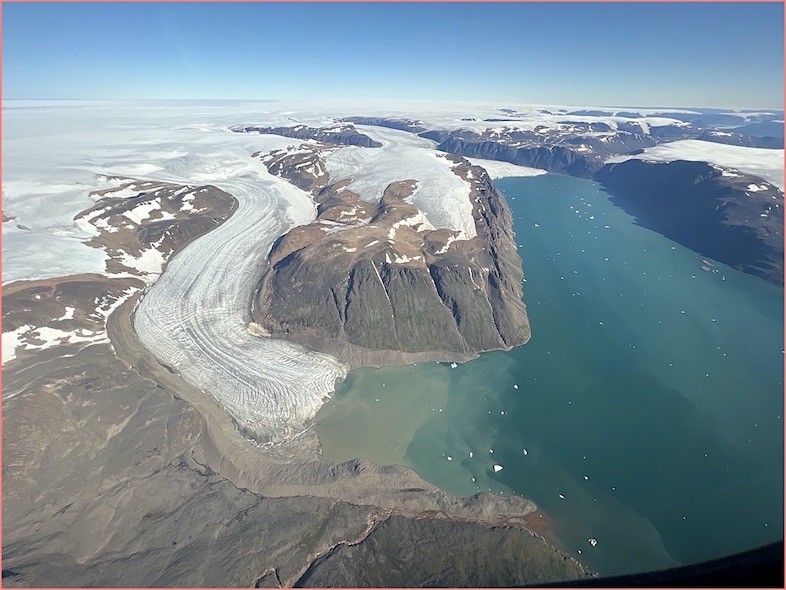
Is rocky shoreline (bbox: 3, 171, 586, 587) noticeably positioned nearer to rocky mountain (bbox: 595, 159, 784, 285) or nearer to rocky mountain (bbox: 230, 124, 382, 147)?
rocky mountain (bbox: 595, 159, 784, 285)

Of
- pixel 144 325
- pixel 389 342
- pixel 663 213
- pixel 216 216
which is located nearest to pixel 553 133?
pixel 663 213

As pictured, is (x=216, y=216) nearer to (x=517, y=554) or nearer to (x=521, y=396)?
(x=521, y=396)

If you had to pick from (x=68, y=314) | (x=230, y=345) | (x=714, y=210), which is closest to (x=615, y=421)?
(x=230, y=345)

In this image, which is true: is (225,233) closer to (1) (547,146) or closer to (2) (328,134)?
(2) (328,134)

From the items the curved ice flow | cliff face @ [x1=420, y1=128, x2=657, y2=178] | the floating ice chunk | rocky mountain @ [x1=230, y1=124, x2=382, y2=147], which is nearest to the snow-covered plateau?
the curved ice flow

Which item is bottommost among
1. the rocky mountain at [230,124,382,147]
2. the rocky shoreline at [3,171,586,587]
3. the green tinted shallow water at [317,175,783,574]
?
the green tinted shallow water at [317,175,783,574]

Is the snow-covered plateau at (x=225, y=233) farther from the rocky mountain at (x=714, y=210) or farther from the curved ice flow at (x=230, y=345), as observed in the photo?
the rocky mountain at (x=714, y=210)
